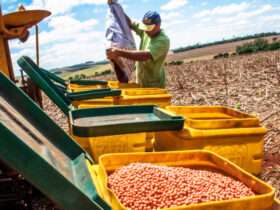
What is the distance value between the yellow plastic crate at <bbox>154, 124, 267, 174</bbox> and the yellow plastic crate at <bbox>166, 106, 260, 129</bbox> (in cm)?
8

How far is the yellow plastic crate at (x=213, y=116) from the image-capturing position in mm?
2457

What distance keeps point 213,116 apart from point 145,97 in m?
0.68

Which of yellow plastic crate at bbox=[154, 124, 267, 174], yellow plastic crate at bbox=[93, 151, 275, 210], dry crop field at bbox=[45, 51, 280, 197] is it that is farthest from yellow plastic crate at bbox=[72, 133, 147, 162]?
dry crop field at bbox=[45, 51, 280, 197]

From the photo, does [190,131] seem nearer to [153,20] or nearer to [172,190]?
[172,190]

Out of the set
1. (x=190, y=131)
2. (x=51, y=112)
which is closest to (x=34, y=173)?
(x=190, y=131)

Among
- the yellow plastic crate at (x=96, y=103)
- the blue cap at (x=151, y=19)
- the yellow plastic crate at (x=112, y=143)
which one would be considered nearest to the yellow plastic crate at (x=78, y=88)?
the yellow plastic crate at (x=96, y=103)

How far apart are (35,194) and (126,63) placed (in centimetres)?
259

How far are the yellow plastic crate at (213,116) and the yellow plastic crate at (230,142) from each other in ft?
0.26

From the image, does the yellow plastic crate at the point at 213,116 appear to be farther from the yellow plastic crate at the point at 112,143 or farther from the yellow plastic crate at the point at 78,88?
the yellow plastic crate at the point at 78,88

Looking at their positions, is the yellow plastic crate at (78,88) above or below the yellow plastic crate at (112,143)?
above

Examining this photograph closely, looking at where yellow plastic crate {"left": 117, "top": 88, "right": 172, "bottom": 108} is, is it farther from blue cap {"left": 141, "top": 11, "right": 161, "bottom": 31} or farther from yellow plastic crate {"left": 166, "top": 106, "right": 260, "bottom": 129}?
blue cap {"left": 141, "top": 11, "right": 161, "bottom": 31}

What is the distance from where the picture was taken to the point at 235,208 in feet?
4.88

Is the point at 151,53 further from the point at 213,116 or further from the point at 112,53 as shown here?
the point at 213,116

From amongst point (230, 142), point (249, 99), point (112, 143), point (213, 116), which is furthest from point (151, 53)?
point (249, 99)
